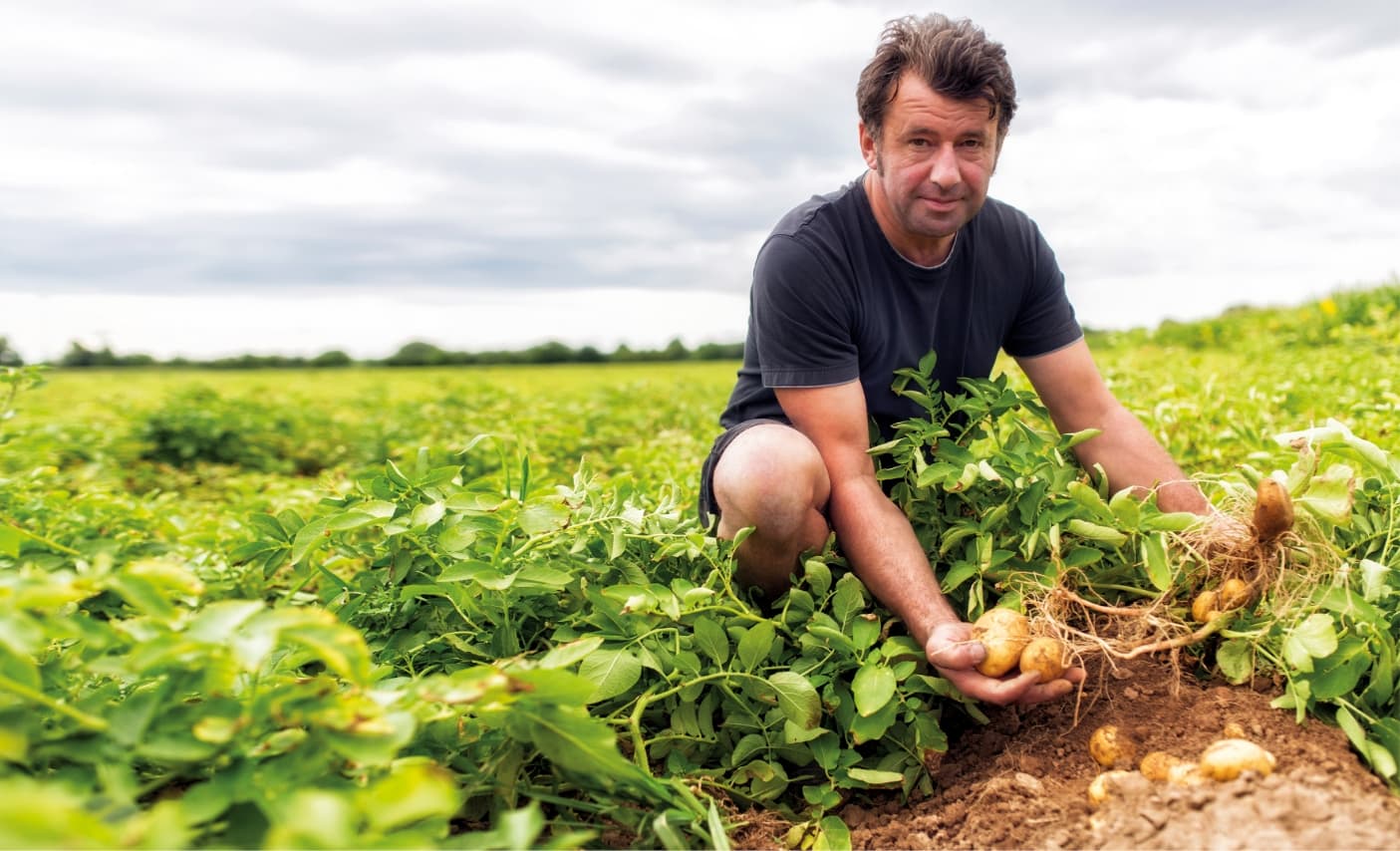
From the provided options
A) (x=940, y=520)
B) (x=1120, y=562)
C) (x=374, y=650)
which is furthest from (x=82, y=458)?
(x=1120, y=562)

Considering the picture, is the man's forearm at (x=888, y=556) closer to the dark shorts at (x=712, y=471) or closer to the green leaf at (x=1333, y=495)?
the dark shorts at (x=712, y=471)

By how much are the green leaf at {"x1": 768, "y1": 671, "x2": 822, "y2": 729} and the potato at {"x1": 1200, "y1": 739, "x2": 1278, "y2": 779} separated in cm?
68

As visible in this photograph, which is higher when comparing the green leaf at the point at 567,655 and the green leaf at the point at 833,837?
the green leaf at the point at 567,655

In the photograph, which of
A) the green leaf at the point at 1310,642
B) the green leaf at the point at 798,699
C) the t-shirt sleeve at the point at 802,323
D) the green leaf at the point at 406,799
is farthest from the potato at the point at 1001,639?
the green leaf at the point at 406,799

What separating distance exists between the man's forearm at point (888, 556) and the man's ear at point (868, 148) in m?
0.93

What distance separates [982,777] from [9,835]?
5.46ft

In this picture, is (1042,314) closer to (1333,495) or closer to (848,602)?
(1333,495)

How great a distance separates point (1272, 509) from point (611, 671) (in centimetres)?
131

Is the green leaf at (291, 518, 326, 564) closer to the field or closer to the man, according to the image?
the field

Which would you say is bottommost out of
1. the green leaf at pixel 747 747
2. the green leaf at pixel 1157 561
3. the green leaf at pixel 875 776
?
the green leaf at pixel 875 776

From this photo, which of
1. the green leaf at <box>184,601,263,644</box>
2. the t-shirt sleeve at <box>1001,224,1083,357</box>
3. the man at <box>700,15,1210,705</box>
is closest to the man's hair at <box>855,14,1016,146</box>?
the man at <box>700,15,1210,705</box>

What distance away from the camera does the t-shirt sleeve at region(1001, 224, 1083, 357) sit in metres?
2.87

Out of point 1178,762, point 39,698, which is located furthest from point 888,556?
point 39,698

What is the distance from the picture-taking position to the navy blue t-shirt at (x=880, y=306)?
2.54 metres
